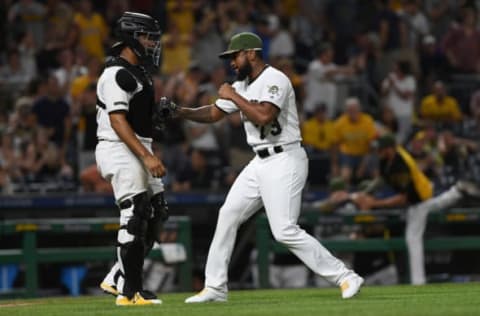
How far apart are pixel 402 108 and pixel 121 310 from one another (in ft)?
36.9

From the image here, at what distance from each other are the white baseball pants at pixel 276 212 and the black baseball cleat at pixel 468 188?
675 centimetres

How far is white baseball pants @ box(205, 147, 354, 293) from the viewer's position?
9938mm

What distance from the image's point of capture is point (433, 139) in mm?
18156

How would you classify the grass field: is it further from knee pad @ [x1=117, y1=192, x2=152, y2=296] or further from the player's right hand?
the player's right hand

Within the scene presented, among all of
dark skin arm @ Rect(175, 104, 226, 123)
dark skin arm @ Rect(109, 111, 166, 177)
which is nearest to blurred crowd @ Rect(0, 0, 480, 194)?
dark skin arm @ Rect(175, 104, 226, 123)

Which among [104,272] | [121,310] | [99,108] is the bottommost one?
[104,272]

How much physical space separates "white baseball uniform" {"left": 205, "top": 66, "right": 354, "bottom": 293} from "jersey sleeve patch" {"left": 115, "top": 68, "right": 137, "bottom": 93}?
993 mm

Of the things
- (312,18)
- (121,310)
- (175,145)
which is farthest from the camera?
(312,18)

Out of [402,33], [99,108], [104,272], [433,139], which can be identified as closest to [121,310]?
[99,108]

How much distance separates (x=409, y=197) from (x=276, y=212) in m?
6.42

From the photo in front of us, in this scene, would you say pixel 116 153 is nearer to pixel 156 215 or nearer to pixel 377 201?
pixel 156 215

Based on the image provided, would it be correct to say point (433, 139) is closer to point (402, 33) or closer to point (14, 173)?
point (402, 33)

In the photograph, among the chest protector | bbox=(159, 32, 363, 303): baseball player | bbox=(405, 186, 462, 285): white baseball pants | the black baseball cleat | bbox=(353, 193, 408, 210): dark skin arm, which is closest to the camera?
the chest protector

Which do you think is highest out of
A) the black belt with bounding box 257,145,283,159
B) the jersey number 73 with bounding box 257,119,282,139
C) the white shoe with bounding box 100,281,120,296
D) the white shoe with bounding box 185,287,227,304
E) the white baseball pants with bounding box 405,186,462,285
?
the jersey number 73 with bounding box 257,119,282,139
